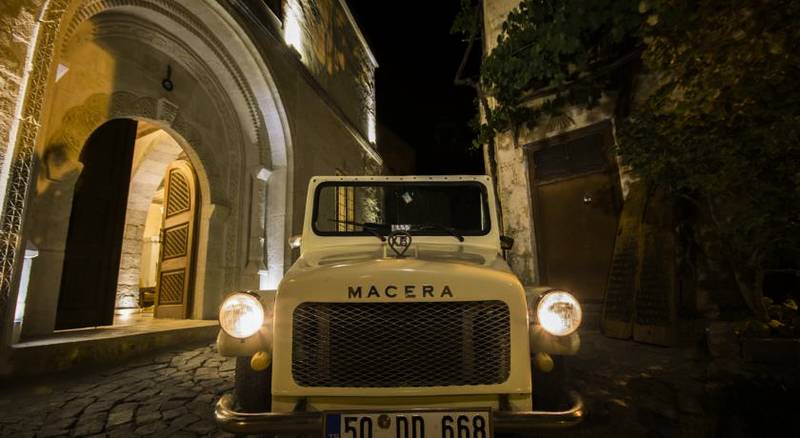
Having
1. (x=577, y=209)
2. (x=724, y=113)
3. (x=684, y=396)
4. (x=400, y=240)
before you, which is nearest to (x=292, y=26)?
(x=577, y=209)

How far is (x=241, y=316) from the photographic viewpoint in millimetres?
1997

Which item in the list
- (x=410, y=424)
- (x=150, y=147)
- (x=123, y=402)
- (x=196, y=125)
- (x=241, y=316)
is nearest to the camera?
(x=410, y=424)

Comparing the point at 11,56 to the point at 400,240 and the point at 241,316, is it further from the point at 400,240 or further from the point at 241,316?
the point at 400,240

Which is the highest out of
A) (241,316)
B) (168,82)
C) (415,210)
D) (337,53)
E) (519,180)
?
(337,53)

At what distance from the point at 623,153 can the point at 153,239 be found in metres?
12.6

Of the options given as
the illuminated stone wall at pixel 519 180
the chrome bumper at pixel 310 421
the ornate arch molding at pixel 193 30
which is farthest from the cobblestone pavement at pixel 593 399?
the ornate arch molding at pixel 193 30

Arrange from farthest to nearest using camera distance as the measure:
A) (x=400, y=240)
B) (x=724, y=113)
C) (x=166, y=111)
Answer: (x=166, y=111) → (x=724, y=113) → (x=400, y=240)

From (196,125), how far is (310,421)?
6.05 meters

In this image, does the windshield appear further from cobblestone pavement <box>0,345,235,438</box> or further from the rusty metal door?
the rusty metal door

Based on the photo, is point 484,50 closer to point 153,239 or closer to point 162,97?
point 162,97

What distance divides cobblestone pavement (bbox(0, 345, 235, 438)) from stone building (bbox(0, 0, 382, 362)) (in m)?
0.75

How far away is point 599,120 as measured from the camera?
6.38 metres

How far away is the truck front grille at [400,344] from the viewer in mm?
1839

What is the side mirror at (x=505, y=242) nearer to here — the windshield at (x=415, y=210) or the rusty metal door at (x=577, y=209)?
the windshield at (x=415, y=210)
